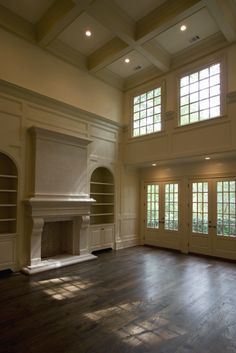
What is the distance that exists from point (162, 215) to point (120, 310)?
4479 mm

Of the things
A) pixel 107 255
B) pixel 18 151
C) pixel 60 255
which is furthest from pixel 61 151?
pixel 107 255

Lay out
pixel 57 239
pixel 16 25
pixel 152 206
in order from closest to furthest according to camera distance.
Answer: pixel 16 25, pixel 57 239, pixel 152 206

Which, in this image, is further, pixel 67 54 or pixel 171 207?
pixel 171 207

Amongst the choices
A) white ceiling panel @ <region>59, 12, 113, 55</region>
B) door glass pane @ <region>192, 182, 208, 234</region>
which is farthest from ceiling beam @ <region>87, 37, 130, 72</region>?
door glass pane @ <region>192, 182, 208, 234</region>

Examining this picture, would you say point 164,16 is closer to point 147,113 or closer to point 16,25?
point 147,113

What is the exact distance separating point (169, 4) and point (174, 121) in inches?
106

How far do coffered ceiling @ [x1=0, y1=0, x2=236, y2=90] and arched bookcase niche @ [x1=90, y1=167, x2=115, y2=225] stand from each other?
296 cm

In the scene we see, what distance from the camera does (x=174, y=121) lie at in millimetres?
6684

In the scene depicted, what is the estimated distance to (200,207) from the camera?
6.80 m

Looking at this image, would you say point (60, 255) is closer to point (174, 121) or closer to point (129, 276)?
point (129, 276)

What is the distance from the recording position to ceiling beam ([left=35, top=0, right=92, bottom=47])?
4.72 m

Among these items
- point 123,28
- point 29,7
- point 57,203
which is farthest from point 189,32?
point 57,203

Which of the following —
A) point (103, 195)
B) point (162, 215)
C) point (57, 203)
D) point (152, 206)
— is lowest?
point (162, 215)

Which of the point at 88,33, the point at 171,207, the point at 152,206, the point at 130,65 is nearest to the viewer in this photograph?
the point at 88,33
